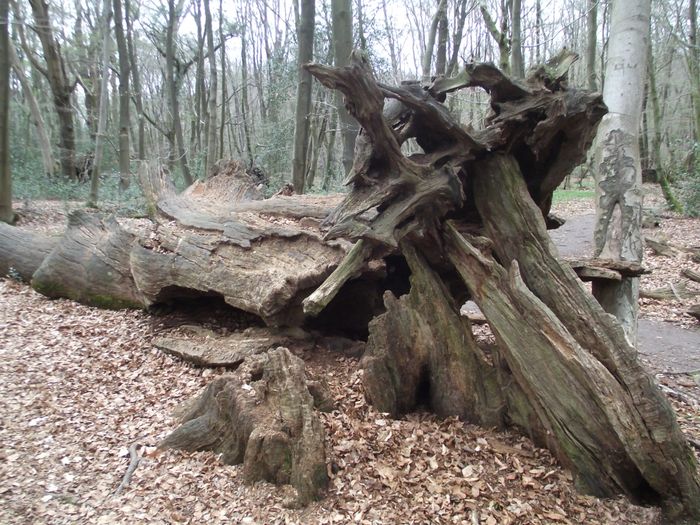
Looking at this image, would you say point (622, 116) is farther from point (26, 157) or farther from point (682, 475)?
point (26, 157)

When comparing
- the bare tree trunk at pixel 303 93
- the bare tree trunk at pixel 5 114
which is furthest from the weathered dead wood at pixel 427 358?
the bare tree trunk at pixel 5 114

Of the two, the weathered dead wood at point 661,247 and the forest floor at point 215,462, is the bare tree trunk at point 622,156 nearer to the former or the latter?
the forest floor at point 215,462

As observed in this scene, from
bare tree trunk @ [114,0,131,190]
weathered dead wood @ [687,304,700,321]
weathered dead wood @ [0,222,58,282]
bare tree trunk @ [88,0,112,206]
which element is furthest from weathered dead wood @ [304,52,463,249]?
bare tree trunk @ [114,0,131,190]

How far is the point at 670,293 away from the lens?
28.8 feet

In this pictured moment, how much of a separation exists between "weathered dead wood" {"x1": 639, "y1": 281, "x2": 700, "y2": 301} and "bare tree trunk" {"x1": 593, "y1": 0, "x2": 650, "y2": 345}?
16.1ft

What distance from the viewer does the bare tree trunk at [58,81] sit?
16.7m

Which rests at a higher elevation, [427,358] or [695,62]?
[695,62]

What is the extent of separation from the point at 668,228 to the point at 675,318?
7.99 metres

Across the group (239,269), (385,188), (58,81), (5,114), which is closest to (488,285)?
(385,188)

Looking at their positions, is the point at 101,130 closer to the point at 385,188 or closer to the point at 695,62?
the point at 385,188

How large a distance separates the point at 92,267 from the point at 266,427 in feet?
13.6

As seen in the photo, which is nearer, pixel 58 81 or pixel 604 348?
pixel 604 348

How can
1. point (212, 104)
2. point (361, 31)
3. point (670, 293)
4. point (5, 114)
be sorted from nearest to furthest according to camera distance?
point (670, 293), point (5, 114), point (361, 31), point (212, 104)

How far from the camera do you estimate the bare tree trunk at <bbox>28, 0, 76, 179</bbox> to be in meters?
16.7
